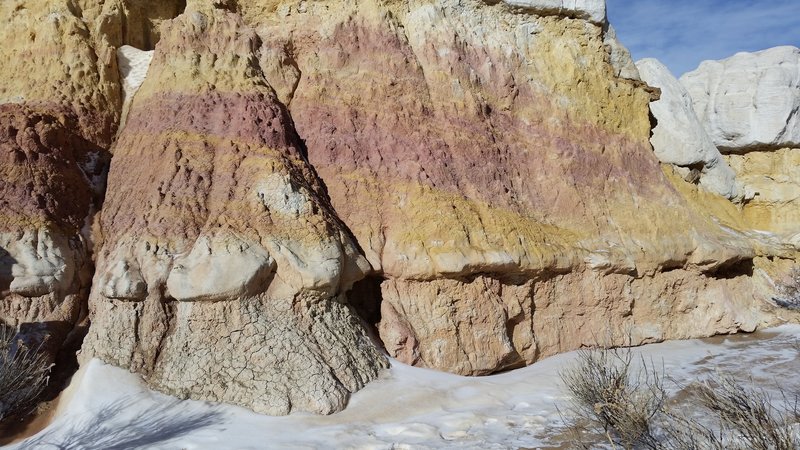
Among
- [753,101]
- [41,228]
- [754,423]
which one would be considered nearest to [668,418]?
[754,423]

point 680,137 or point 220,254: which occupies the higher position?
point 680,137

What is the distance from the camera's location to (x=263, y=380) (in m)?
6.06

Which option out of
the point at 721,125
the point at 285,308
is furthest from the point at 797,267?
the point at 285,308

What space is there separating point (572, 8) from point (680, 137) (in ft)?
11.4

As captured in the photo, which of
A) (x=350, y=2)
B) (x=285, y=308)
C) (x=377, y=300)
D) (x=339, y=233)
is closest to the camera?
(x=285, y=308)

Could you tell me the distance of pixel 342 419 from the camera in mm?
→ 5973

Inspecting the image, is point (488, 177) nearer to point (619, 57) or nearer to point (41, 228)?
point (619, 57)

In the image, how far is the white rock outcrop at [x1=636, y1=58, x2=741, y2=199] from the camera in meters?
12.0

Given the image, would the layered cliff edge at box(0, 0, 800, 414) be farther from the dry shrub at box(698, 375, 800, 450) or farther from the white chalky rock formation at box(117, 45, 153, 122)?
the dry shrub at box(698, 375, 800, 450)

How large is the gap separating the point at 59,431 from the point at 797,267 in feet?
41.7

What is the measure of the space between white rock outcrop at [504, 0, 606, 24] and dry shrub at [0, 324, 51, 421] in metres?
8.73

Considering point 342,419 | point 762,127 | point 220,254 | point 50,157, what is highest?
point 762,127

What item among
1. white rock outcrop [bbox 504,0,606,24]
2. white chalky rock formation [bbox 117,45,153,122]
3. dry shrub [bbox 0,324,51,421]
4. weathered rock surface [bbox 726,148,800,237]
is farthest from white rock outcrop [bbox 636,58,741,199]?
dry shrub [bbox 0,324,51,421]

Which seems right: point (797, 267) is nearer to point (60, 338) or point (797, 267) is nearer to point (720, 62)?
point (720, 62)
